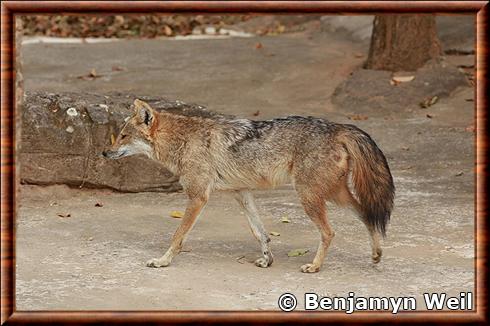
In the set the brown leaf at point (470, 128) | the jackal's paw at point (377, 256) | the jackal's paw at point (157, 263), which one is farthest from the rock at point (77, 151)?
the brown leaf at point (470, 128)

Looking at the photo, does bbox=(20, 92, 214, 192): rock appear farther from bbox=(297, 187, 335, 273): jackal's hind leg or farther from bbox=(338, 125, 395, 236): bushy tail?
bbox=(338, 125, 395, 236): bushy tail

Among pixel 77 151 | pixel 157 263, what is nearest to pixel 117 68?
pixel 77 151

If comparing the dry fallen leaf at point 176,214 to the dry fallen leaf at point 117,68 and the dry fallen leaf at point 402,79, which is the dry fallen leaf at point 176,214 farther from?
the dry fallen leaf at point 117,68

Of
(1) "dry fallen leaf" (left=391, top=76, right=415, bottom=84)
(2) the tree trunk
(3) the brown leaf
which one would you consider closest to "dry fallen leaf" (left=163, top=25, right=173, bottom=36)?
(2) the tree trunk

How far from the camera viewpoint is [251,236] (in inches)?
330

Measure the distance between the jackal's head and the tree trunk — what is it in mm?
7022

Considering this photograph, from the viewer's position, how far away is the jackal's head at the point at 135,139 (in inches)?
310

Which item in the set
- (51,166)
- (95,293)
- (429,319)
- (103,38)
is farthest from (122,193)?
(103,38)

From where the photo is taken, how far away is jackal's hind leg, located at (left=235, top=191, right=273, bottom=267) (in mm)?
7559

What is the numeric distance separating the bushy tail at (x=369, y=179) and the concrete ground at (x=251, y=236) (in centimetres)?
42

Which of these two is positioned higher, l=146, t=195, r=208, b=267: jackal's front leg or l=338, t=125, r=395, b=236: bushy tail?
l=338, t=125, r=395, b=236: bushy tail

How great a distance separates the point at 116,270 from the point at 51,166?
276 centimetres

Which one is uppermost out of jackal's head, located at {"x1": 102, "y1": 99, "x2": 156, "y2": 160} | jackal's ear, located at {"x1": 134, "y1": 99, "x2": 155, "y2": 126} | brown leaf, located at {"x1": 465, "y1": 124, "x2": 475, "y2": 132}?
jackal's ear, located at {"x1": 134, "y1": 99, "x2": 155, "y2": 126}

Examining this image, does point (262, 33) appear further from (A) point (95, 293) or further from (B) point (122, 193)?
(A) point (95, 293)
